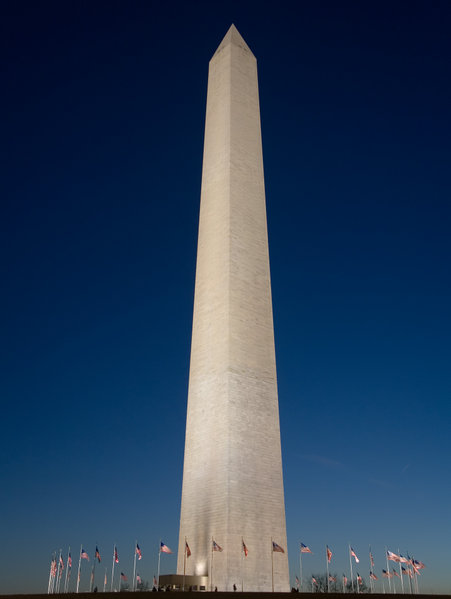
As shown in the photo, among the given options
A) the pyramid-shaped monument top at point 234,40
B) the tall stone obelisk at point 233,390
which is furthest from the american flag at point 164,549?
the pyramid-shaped monument top at point 234,40

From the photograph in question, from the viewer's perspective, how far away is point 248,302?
31.5m

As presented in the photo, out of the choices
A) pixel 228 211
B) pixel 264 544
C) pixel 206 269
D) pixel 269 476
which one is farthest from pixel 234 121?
pixel 264 544

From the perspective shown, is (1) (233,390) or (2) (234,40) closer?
(1) (233,390)

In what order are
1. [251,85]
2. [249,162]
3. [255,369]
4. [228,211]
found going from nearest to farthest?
[255,369] → [228,211] → [249,162] → [251,85]

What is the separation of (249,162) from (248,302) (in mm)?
9040

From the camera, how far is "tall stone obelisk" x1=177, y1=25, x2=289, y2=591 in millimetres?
26922

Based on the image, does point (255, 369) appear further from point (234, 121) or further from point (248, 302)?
point (234, 121)

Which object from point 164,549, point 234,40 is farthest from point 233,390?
point 234,40

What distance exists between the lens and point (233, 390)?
2891cm

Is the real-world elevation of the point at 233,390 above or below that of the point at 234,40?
below

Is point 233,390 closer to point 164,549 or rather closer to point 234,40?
point 164,549

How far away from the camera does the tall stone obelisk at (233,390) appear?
26922 millimetres

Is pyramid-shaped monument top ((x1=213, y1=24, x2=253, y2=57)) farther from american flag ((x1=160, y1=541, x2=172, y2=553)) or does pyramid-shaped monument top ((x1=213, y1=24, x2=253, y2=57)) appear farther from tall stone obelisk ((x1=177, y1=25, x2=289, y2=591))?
american flag ((x1=160, y1=541, x2=172, y2=553))

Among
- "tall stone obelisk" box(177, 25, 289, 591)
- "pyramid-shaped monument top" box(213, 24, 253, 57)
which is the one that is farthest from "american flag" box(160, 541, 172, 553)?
"pyramid-shaped monument top" box(213, 24, 253, 57)
